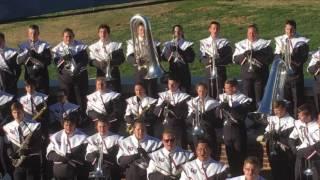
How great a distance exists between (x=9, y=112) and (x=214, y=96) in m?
2.93

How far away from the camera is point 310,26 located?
862 inches

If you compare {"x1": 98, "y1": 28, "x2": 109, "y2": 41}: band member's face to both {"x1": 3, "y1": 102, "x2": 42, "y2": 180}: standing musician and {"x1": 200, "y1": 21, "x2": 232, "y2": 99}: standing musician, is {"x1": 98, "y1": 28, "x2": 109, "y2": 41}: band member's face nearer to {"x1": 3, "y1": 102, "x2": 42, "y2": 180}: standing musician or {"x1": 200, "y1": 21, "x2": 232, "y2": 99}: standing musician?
{"x1": 200, "y1": 21, "x2": 232, "y2": 99}: standing musician

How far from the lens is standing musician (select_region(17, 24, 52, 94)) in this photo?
1383 centimetres

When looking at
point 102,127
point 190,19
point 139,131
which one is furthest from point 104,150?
point 190,19

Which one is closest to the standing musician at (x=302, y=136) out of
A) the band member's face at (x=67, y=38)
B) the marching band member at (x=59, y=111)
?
the marching band member at (x=59, y=111)

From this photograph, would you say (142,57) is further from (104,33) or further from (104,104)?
(104,104)

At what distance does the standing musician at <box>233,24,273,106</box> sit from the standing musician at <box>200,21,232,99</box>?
17cm

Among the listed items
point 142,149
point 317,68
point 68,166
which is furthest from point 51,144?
point 317,68

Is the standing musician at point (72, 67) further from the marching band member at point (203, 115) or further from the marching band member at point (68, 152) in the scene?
the marching band member at point (203, 115)

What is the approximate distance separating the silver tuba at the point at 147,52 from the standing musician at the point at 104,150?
1657mm

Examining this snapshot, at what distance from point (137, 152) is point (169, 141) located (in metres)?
0.65

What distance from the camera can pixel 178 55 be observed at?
13.8 metres

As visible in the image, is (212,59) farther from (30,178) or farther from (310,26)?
(310,26)

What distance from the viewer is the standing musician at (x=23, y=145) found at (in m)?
12.2
